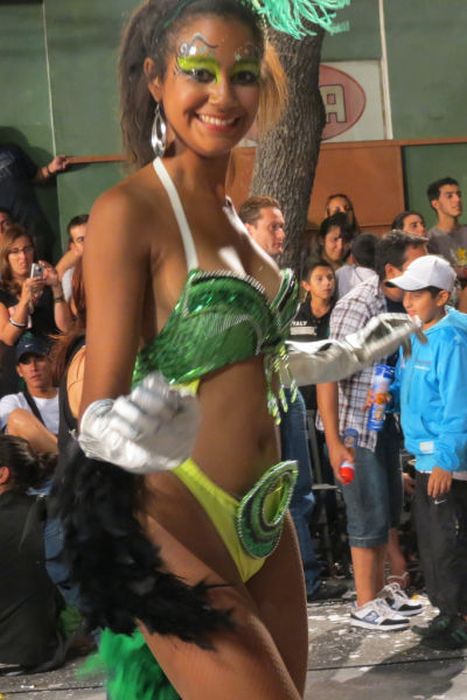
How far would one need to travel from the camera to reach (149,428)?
1868 millimetres

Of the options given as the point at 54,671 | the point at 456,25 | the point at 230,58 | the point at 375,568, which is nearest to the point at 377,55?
the point at 456,25

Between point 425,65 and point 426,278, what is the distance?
7007mm

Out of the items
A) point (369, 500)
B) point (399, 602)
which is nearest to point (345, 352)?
point (369, 500)

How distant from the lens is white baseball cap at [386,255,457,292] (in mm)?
5234

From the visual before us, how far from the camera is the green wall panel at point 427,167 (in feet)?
38.4

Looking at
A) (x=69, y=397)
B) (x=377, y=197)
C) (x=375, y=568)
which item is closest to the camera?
(x=69, y=397)

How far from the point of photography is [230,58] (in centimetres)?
239

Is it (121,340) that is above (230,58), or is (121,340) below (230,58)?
below

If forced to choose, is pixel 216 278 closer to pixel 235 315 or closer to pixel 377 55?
pixel 235 315

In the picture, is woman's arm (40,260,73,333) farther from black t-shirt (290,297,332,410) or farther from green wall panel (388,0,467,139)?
green wall panel (388,0,467,139)

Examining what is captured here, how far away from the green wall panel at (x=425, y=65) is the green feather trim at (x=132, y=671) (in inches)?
388

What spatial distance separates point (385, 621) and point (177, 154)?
11.5 ft

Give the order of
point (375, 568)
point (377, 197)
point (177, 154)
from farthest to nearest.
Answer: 1. point (377, 197)
2. point (375, 568)
3. point (177, 154)

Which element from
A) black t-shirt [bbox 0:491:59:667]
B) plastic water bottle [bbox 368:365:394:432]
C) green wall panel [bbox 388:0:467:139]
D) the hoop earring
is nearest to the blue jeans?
plastic water bottle [bbox 368:365:394:432]
